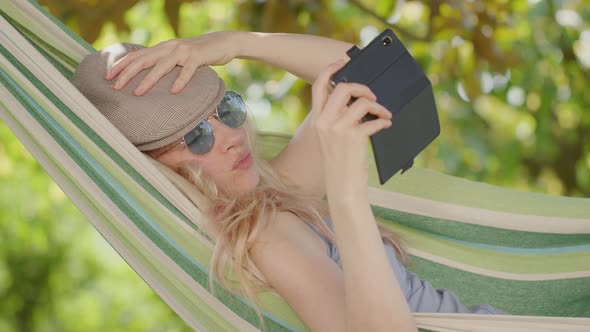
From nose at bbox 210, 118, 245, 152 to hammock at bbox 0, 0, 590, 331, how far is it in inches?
6.8

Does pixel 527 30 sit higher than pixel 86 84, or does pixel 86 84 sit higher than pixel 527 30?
pixel 86 84

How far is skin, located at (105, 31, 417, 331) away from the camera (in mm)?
1308

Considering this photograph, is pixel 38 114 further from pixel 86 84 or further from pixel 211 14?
pixel 211 14

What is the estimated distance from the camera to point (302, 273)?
155 cm

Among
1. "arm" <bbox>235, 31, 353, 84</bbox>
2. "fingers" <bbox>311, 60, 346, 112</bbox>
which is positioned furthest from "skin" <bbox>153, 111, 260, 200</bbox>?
"fingers" <bbox>311, 60, 346, 112</bbox>

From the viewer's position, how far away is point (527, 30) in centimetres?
544

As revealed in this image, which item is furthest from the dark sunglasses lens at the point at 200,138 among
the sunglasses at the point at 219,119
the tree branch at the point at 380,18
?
the tree branch at the point at 380,18

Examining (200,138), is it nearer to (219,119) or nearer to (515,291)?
(219,119)

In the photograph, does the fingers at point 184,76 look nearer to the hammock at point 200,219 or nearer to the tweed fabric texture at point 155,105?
the tweed fabric texture at point 155,105

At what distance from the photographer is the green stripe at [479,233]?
79.0 inches

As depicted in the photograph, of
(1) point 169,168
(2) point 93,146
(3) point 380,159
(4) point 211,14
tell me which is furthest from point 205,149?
(4) point 211,14

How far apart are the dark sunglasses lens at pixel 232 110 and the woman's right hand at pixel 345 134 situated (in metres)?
0.48

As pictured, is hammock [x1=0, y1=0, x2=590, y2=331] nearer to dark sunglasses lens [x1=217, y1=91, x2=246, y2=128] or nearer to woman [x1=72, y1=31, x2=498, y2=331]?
woman [x1=72, y1=31, x2=498, y2=331]

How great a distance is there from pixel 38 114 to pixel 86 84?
99 millimetres
